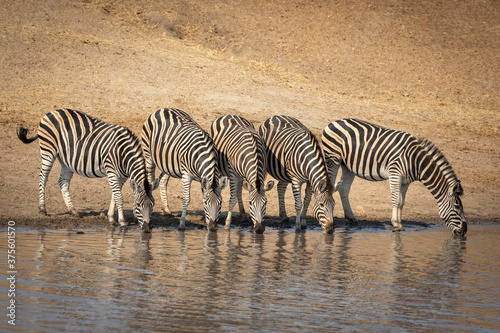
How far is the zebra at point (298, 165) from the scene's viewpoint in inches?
520

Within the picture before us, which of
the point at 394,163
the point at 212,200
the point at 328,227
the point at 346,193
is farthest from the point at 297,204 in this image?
the point at 394,163

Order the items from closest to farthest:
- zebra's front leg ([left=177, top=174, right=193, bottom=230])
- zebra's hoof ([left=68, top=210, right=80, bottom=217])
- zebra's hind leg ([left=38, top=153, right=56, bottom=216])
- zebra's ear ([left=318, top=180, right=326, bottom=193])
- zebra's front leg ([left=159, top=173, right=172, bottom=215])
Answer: zebra's ear ([left=318, top=180, right=326, bottom=193]) < zebra's front leg ([left=177, top=174, right=193, bottom=230]) < zebra's hind leg ([left=38, top=153, right=56, bottom=216]) < zebra's hoof ([left=68, top=210, right=80, bottom=217]) < zebra's front leg ([left=159, top=173, right=172, bottom=215])

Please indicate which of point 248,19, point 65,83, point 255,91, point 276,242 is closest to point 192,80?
point 255,91

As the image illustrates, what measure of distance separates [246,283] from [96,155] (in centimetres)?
581

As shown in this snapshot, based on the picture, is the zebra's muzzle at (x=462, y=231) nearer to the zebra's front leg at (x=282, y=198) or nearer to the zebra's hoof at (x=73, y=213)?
the zebra's front leg at (x=282, y=198)

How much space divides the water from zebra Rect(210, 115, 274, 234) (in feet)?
2.16

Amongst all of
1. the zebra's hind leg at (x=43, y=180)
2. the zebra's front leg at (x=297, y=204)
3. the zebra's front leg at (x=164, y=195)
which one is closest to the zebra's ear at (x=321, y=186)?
the zebra's front leg at (x=297, y=204)

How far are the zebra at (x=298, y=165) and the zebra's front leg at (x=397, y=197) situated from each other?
1432 mm

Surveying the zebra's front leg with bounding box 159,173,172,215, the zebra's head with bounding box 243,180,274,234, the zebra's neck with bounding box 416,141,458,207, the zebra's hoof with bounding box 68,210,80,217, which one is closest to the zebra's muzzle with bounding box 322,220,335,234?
the zebra's head with bounding box 243,180,274,234

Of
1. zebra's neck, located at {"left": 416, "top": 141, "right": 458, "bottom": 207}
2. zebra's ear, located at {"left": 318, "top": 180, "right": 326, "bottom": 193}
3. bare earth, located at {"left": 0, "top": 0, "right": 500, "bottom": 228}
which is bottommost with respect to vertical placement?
zebra's ear, located at {"left": 318, "top": 180, "right": 326, "bottom": 193}

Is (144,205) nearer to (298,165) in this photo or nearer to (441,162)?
(298,165)

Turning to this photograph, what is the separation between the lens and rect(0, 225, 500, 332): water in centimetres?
710

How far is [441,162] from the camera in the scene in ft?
46.2

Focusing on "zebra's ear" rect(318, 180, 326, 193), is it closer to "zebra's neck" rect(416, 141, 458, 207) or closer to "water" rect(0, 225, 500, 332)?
"water" rect(0, 225, 500, 332)
